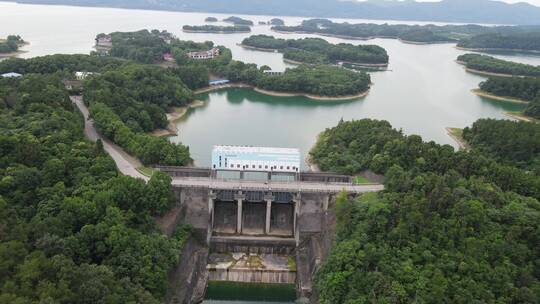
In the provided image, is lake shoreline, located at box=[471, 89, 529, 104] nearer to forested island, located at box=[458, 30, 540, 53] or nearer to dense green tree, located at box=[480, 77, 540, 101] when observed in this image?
dense green tree, located at box=[480, 77, 540, 101]

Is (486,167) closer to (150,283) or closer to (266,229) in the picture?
(266,229)

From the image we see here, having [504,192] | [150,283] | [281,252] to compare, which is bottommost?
[281,252]

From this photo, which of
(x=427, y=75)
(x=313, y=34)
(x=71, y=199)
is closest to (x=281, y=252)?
(x=71, y=199)

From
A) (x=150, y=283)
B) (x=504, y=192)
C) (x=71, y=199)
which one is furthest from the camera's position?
(x=504, y=192)

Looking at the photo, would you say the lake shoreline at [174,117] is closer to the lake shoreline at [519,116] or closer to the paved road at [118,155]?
the paved road at [118,155]

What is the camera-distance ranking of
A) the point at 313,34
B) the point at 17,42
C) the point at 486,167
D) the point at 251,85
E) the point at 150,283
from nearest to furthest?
1. the point at 150,283
2. the point at 486,167
3. the point at 251,85
4. the point at 17,42
5. the point at 313,34

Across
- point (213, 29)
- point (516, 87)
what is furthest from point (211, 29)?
point (516, 87)
